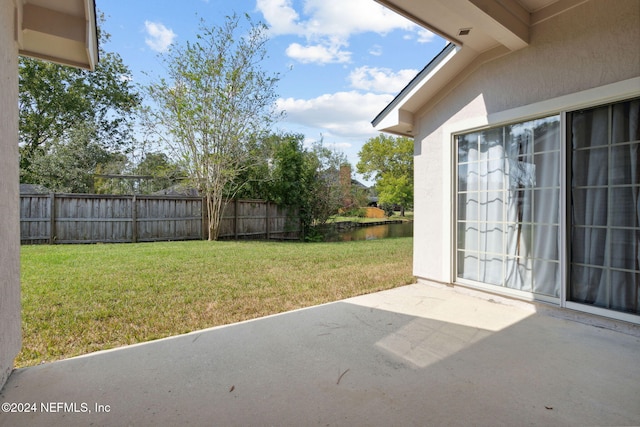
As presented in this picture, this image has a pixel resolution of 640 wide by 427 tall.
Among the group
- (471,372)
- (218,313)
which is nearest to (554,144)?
(471,372)

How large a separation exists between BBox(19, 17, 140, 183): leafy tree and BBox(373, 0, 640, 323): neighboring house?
1559cm

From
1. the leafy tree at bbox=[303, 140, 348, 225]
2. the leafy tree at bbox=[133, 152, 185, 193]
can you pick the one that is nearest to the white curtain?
the leafy tree at bbox=[133, 152, 185, 193]

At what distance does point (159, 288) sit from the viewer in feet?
17.5

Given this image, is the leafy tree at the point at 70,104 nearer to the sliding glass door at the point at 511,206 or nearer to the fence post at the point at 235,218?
the fence post at the point at 235,218

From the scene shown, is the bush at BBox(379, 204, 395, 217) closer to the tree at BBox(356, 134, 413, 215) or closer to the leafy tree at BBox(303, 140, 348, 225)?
the tree at BBox(356, 134, 413, 215)

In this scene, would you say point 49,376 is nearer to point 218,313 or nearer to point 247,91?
point 218,313

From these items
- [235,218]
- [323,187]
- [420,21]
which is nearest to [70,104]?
[235,218]

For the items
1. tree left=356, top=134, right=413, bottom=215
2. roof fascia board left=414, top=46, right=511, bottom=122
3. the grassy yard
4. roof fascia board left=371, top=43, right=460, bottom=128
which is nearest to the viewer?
the grassy yard

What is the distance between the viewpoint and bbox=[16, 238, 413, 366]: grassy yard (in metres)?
3.56

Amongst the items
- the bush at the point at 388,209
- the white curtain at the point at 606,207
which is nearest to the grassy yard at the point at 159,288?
the white curtain at the point at 606,207

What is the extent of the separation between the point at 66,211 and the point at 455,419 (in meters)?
12.2

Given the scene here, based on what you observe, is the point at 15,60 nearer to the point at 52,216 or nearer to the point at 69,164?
the point at 52,216

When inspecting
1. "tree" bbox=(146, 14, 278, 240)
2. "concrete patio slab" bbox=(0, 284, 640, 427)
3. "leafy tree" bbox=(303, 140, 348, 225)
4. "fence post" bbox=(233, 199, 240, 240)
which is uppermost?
"tree" bbox=(146, 14, 278, 240)

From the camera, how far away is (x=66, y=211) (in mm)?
10453
